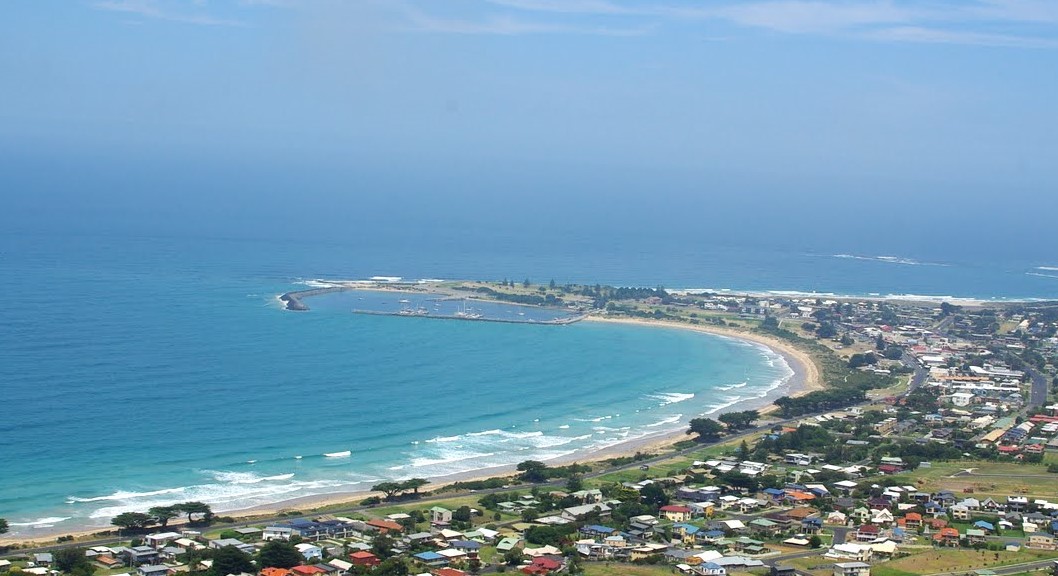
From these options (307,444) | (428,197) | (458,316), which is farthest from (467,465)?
(428,197)

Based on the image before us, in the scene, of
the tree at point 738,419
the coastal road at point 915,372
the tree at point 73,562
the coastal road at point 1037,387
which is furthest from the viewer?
the coastal road at point 915,372

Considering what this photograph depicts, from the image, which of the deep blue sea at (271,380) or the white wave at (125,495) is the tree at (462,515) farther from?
the white wave at (125,495)

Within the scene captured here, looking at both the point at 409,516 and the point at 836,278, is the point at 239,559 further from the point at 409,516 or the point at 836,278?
the point at 836,278

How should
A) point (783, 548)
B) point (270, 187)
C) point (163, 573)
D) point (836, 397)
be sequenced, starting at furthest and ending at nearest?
point (270, 187), point (836, 397), point (783, 548), point (163, 573)

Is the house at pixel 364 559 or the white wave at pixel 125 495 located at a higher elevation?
the white wave at pixel 125 495

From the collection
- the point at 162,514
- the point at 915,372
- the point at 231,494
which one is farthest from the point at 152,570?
the point at 915,372

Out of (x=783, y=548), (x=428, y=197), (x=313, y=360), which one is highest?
(x=428, y=197)

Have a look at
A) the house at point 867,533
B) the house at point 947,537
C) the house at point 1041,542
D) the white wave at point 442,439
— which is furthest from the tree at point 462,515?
the house at point 1041,542
